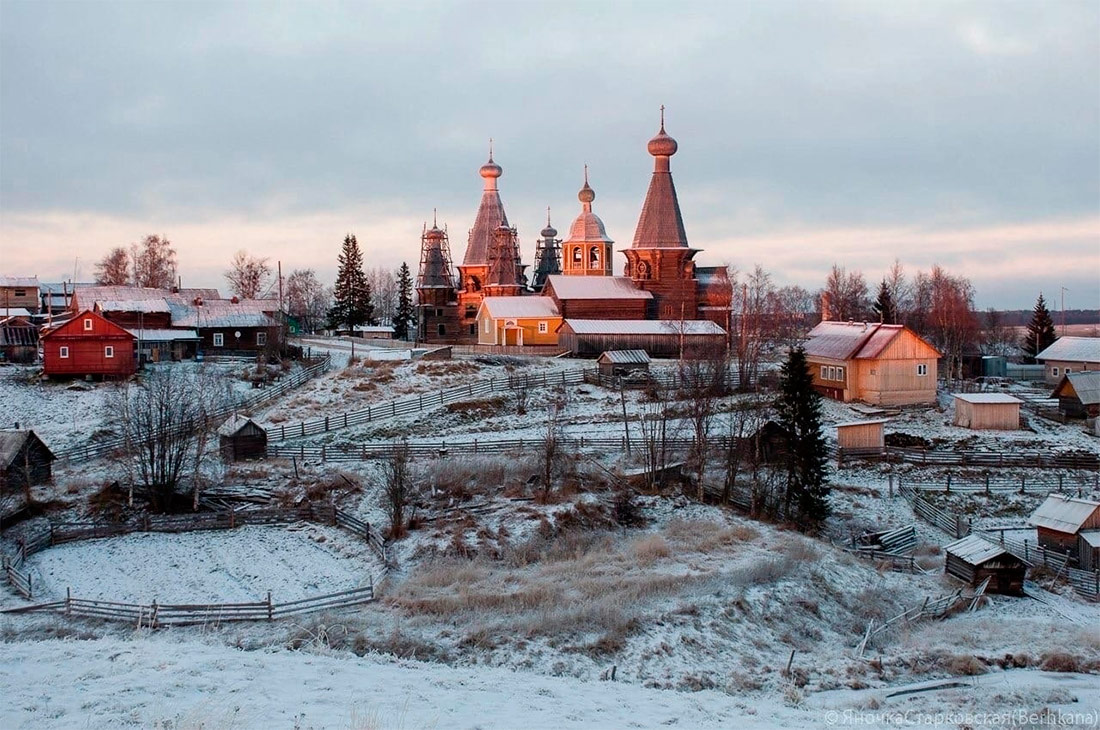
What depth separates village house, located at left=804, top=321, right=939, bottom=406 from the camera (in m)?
40.8

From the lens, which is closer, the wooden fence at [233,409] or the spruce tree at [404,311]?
the wooden fence at [233,409]

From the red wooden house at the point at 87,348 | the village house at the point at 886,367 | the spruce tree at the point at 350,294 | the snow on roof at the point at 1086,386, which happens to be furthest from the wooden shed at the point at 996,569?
the spruce tree at the point at 350,294

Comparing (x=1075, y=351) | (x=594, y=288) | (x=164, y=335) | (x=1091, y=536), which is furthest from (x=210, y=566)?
(x=1075, y=351)

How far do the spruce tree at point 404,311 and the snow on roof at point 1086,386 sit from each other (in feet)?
179

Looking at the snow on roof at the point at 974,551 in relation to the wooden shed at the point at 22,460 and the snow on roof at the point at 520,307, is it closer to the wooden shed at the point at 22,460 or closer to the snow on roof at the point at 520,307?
the wooden shed at the point at 22,460

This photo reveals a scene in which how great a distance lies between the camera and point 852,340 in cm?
4272

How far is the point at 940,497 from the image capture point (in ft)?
100

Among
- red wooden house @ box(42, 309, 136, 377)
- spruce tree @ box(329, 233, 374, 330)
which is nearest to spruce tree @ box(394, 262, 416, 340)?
spruce tree @ box(329, 233, 374, 330)

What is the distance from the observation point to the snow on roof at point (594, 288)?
55.8 m

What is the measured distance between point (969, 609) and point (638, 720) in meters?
12.1

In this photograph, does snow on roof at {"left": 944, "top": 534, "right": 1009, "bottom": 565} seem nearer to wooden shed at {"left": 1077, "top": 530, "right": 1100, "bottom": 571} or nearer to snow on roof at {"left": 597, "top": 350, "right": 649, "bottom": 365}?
wooden shed at {"left": 1077, "top": 530, "right": 1100, "bottom": 571}

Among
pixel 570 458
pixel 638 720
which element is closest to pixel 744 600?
pixel 638 720

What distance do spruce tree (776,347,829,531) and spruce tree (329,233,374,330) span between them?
5489 cm

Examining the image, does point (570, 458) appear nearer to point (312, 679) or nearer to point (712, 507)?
point (712, 507)
